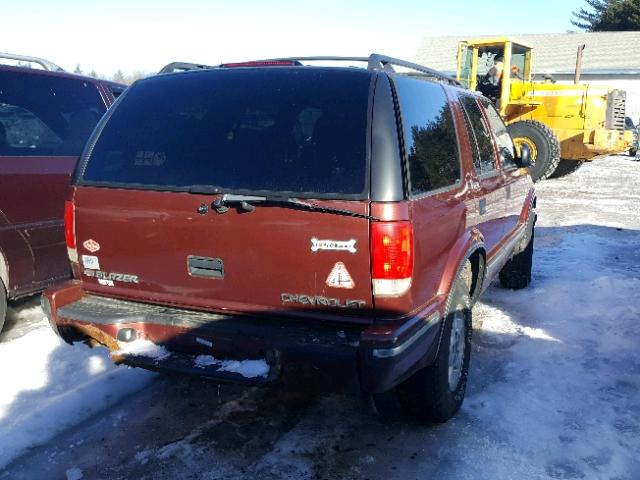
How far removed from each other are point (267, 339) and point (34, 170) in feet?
8.76

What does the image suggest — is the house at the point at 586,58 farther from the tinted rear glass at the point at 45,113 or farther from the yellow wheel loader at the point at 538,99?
the tinted rear glass at the point at 45,113

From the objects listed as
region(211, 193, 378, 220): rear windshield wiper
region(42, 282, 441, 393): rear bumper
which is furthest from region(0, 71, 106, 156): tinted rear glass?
region(211, 193, 378, 220): rear windshield wiper

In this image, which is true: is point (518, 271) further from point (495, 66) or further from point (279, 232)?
point (495, 66)

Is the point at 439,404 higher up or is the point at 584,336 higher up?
the point at 439,404

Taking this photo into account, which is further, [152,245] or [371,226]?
[152,245]

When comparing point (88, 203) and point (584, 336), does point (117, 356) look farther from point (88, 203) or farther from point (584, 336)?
point (584, 336)

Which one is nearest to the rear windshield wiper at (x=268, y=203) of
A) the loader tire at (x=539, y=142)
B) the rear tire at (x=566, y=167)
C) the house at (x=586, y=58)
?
the loader tire at (x=539, y=142)

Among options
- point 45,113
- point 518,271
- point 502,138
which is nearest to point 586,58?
point 518,271

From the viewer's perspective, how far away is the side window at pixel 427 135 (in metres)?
2.83

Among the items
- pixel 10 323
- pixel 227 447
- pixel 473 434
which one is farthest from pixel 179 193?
pixel 10 323

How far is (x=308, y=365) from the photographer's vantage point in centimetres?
260

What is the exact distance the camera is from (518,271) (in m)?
5.82

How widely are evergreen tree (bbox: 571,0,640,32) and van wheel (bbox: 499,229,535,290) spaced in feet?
154

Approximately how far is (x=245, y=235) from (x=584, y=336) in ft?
10.3
